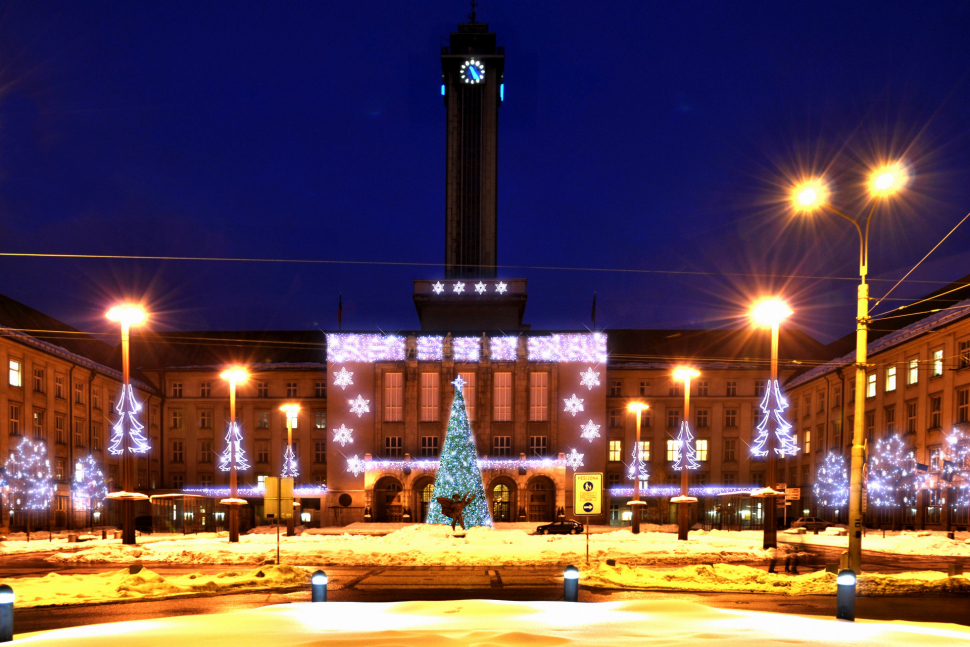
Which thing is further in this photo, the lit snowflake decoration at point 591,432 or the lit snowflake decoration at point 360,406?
the lit snowflake decoration at point 360,406

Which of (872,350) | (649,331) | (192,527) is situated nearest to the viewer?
(872,350)

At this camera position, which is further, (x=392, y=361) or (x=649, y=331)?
(x=649, y=331)

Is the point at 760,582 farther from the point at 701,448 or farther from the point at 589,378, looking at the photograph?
the point at 701,448

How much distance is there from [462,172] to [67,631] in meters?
66.9

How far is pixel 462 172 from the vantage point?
7500 cm

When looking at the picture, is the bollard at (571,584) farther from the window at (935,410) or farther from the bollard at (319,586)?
the window at (935,410)

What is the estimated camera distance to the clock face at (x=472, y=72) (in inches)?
3034

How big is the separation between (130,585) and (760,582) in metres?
13.6

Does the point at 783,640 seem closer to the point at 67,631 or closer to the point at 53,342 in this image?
the point at 67,631

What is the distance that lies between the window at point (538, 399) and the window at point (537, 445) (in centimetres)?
147

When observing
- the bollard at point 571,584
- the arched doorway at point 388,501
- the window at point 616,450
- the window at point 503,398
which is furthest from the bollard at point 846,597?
the window at point 616,450

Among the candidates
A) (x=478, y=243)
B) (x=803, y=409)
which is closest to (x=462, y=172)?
(x=478, y=243)

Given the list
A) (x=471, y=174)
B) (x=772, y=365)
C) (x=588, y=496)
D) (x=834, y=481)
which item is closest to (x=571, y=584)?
(x=588, y=496)

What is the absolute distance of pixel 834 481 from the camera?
174ft
